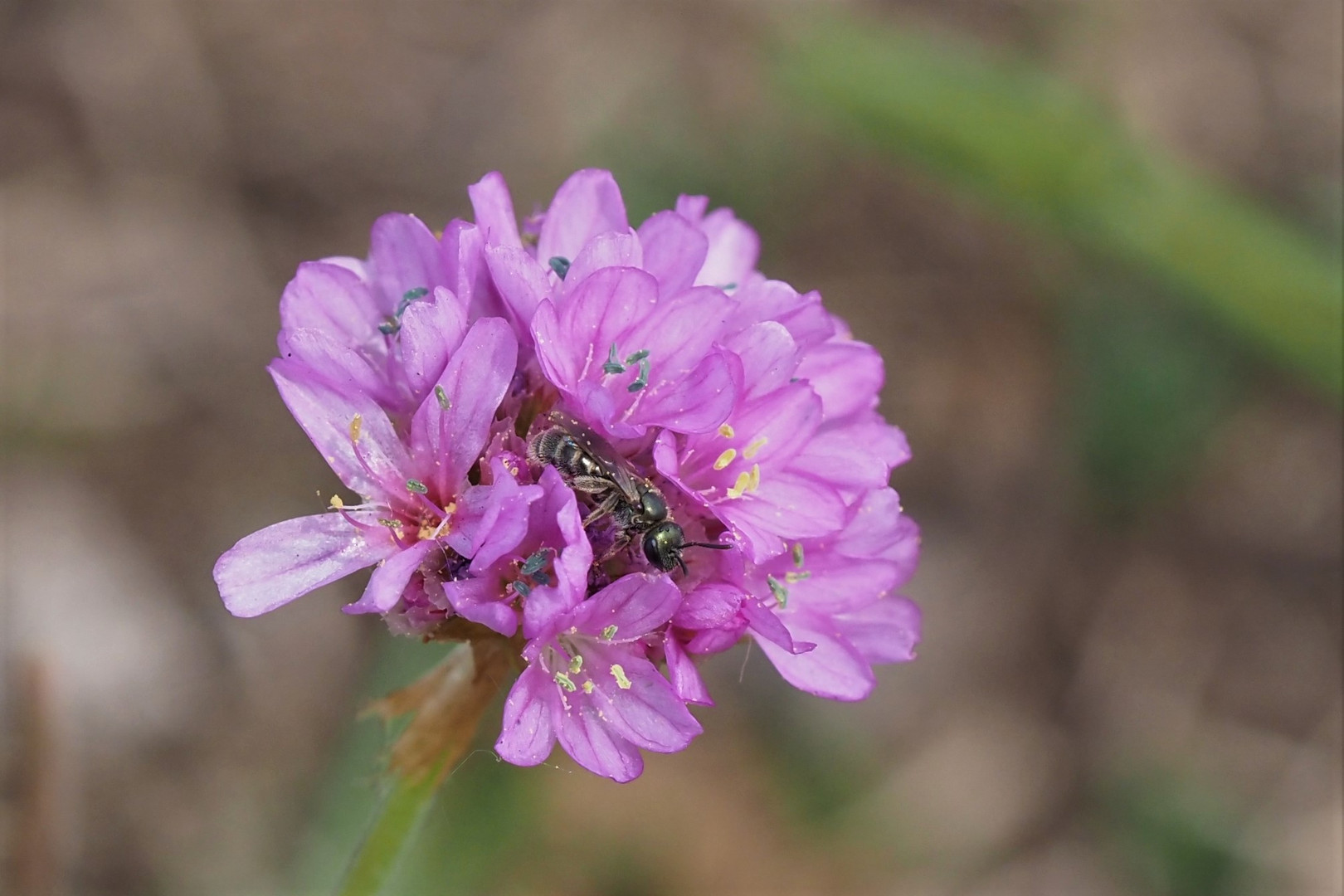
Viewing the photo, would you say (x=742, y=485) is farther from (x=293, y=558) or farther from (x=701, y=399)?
(x=293, y=558)

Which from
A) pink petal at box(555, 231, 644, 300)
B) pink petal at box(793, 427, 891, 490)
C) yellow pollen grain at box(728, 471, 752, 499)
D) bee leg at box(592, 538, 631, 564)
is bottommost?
bee leg at box(592, 538, 631, 564)

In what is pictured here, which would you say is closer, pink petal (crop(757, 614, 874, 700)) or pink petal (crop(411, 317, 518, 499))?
pink petal (crop(411, 317, 518, 499))

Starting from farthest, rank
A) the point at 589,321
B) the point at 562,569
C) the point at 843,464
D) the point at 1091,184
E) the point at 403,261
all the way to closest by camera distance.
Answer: the point at 1091,184 < the point at 403,261 < the point at 843,464 < the point at 589,321 < the point at 562,569

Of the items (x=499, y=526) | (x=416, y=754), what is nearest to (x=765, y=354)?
(x=499, y=526)

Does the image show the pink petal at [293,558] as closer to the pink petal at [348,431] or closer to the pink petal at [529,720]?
the pink petal at [348,431]

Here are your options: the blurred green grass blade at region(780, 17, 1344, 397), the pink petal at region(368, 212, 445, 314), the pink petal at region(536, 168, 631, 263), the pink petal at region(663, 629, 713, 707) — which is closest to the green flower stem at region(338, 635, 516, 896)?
the pink petal at region(663, 629, 713, 707)

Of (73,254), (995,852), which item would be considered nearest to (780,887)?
(995,852)

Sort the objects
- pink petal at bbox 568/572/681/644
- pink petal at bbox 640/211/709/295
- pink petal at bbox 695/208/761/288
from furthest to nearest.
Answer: pink petal at bbox 695/208/761/288 → pink petal at bbox 640/211/709/295 → pink petal at bbox 568/572/681/644

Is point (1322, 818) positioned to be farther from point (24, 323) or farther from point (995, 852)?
point (24, 323)

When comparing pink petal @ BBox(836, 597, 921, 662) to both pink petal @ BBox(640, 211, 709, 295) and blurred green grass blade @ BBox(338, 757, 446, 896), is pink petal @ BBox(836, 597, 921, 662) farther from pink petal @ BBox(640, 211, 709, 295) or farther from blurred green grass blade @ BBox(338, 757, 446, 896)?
blurred green grass blade @ BBox(338, 757, 446, 896)
